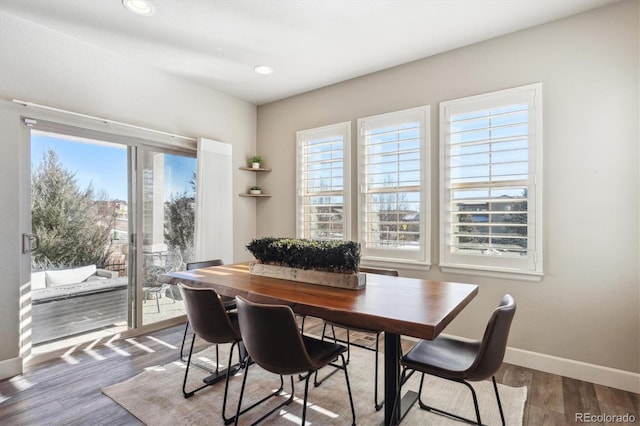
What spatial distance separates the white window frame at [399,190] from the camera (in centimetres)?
316

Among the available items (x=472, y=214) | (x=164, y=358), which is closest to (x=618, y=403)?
(x=472, y=214)

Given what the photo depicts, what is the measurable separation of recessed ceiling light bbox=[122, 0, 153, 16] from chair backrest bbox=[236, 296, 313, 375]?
7.38 feet

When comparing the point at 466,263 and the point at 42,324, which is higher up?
the point at 466,263

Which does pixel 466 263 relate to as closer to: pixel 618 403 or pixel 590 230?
pixel 590 230

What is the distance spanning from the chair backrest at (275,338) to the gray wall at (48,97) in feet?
7.22

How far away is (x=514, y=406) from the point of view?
82.7 inches

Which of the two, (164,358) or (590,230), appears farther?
(164,358)

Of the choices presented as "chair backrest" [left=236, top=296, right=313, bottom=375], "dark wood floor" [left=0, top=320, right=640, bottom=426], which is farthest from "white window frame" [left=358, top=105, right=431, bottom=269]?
"chair backrest" [left=236, top=296, right=313, bottom=375]

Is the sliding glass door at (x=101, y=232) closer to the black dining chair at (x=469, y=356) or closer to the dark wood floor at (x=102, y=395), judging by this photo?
the dark wood floor at (x=102, y=395)

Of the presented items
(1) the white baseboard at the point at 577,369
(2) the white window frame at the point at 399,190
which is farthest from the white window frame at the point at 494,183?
(1) the white baseboard at the point at 577,369

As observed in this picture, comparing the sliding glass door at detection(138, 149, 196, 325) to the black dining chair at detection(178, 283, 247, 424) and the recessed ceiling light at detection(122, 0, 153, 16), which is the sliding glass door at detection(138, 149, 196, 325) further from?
the black dining chair at detection(178, 283, 247, 424)

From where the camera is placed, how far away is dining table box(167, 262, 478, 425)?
1.38 metres

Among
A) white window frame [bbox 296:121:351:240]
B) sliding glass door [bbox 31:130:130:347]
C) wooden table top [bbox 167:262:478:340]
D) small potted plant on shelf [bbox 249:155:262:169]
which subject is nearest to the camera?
wooden table top [bbox 167:262:478:340]

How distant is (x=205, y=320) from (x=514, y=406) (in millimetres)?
2044
